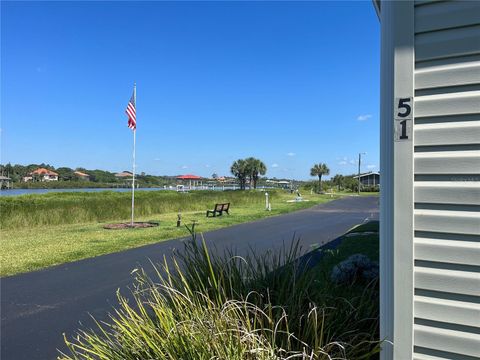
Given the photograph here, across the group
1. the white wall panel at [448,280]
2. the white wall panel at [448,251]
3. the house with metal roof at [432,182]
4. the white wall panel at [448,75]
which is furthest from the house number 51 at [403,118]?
the white wall panel at [448,280]

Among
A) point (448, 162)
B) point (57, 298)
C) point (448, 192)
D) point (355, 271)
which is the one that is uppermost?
point (448, 162)

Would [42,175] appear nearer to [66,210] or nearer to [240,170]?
[240,170]

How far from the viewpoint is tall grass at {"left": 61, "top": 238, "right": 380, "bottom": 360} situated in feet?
7.97

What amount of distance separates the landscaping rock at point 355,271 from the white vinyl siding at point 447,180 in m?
2.01

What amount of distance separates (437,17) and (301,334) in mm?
2202

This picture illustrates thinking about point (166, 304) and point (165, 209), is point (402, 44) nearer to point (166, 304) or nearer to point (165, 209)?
point (166, 304)

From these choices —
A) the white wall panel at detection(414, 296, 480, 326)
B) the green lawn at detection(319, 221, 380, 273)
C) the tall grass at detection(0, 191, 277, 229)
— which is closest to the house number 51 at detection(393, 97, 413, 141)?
the white wall panel at detection(414, 296, 480, 326)

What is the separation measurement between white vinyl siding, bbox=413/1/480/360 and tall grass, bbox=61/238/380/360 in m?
0.45

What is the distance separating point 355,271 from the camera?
4.56m

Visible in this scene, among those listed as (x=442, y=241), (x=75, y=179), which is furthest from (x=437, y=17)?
(x=75, y=179)

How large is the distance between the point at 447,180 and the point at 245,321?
161cm

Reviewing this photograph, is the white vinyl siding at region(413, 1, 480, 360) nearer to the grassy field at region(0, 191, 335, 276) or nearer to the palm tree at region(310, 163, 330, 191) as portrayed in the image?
the grassy field at region(0, 191, 335, 276)

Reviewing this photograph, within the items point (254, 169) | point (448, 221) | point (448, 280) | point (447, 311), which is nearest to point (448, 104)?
point (448, 221)

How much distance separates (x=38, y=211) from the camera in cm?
1859
